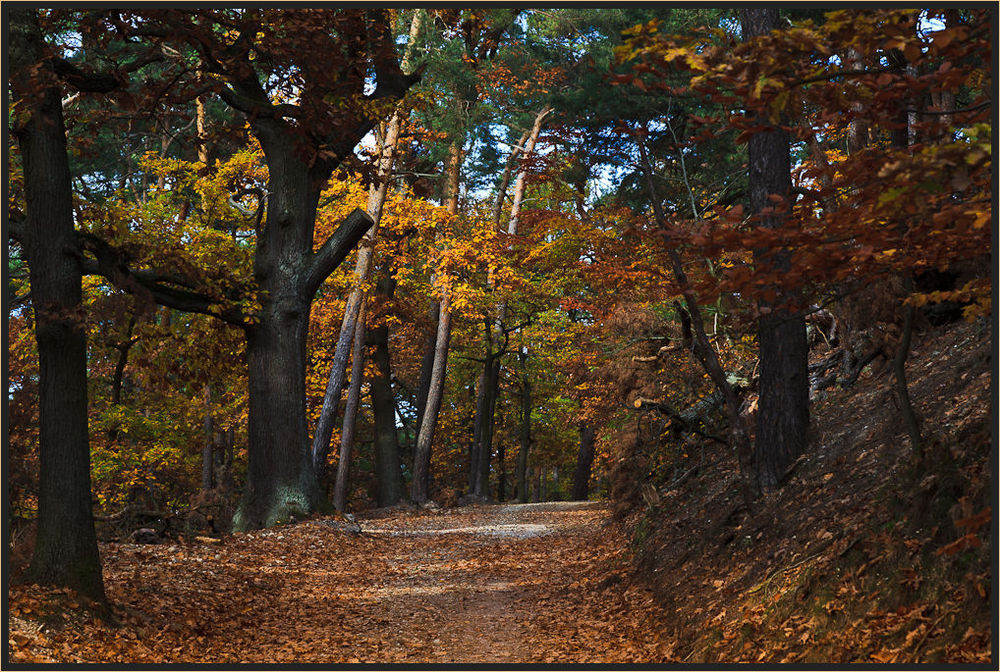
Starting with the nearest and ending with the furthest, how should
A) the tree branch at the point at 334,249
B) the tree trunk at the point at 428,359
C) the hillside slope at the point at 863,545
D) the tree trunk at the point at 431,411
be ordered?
the hillside slope at the point at 863,545 → the tree branch at the point at 334,249 → the tree trunk at the point at 431,411 → the tree trunk at the point at 428,359

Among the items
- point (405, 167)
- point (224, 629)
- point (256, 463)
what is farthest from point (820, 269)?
point (405, 167)

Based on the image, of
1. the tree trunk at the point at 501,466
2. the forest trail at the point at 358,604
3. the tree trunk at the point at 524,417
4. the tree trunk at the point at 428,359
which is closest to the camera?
the forest trail at the point at 358,604

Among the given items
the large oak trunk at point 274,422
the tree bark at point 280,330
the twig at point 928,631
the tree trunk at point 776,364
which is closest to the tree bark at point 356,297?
the tree bark at point 280,330

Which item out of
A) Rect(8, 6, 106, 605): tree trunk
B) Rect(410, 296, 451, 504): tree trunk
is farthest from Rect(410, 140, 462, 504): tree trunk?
Rect(8, 6, 106, 605): tree trunk

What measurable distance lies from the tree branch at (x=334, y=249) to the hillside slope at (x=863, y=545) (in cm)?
697

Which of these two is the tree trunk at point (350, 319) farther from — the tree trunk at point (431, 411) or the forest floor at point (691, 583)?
the forest floor at point (691, 583)

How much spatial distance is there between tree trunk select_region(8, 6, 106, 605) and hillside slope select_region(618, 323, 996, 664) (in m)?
4.97

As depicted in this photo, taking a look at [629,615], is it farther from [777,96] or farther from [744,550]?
[777,96]

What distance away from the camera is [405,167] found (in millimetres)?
23547

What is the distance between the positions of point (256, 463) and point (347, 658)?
729cm

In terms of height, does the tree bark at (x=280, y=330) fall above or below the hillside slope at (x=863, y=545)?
above

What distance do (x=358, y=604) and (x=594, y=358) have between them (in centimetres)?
928

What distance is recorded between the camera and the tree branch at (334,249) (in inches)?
535

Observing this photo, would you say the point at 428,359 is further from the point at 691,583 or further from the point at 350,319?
the point at 691,583
